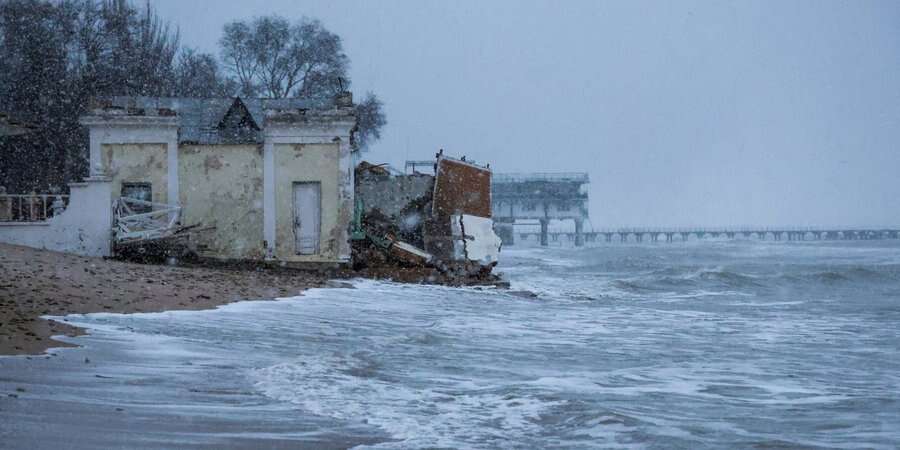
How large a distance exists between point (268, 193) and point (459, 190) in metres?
7.96

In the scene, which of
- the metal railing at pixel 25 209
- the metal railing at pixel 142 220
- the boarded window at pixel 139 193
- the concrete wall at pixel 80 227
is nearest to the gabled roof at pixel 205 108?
the boarded window at pixel 139 193

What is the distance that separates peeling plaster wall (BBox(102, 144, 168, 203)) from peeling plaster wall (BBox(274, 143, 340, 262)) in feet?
9.59

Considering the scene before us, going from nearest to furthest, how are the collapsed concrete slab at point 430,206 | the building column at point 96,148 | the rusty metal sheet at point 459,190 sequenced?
the building column at point 96,148
the collapsed concrete slab at point 430,206
the rusty metal sheet at point 459,190

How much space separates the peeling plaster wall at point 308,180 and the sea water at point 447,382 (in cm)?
927

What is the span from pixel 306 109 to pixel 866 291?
16795 mm

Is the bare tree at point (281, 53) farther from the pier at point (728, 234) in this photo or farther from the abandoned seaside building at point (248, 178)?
the pier at point (728, 234)

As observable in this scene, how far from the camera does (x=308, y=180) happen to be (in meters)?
24.4

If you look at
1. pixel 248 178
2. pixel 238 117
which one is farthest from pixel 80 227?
pixel 238 117

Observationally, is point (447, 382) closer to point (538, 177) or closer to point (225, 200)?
point (225, 200)

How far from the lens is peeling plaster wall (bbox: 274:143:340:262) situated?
24.4 metres

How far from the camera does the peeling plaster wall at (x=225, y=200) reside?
80.1 ft

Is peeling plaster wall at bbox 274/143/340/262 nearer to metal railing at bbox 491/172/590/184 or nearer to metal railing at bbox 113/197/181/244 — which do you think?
metal railing at bbox 113/197/181/244

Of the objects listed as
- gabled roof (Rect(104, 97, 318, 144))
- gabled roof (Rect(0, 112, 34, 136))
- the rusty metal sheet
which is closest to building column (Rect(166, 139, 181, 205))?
gabled roof (Rect(104, 97, 318, 144))

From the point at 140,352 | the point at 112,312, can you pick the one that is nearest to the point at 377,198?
the point at 112,312
